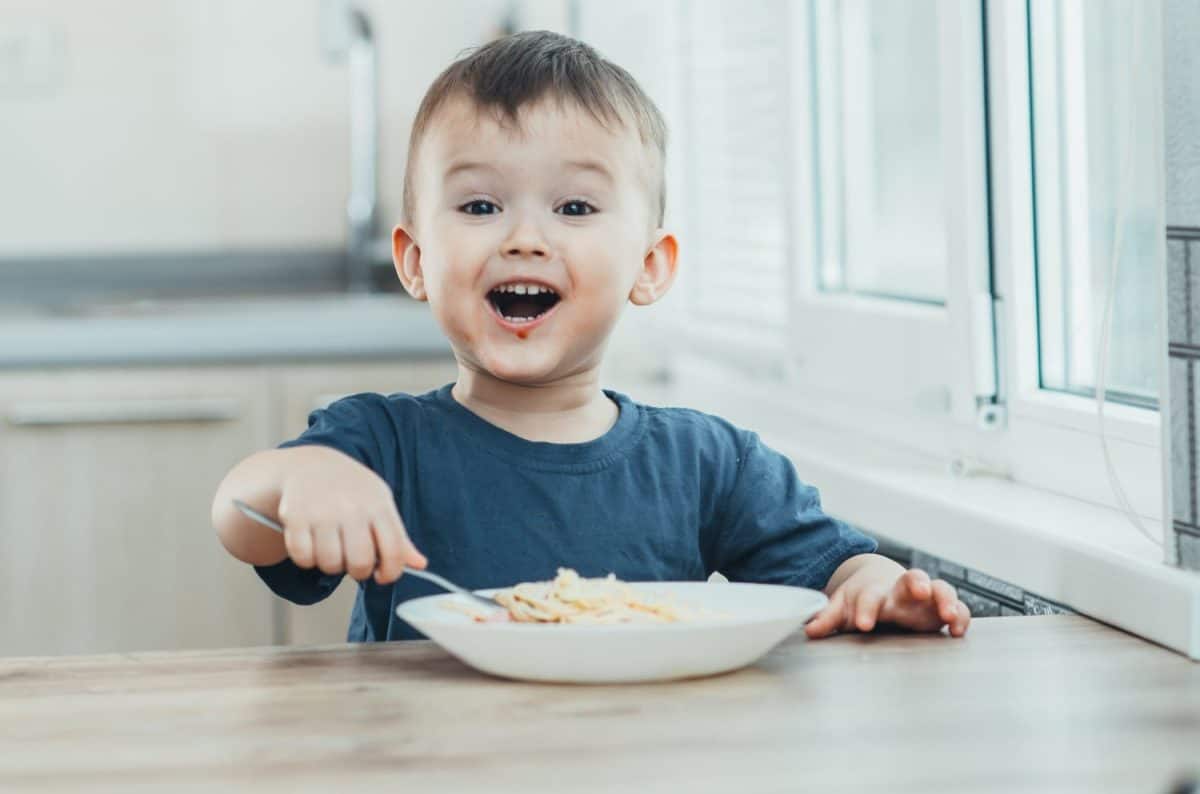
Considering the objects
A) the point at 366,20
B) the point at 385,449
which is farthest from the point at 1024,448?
the point at 366,20

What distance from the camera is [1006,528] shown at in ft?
4.33

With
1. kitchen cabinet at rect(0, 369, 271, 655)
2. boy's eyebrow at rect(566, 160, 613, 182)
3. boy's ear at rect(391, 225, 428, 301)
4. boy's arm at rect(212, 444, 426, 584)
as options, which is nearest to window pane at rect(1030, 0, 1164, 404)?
boy's eyebrow at rect(566, 160, 613, 182)

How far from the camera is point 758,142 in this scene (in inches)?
91.1

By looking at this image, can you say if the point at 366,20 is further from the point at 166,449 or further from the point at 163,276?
the point at 166,449

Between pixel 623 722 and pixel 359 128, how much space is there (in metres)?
2.61

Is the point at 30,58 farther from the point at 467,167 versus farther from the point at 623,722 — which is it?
Answer: the point at 623,722

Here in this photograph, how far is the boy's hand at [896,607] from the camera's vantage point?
3.38ft

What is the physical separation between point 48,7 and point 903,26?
1999 mm

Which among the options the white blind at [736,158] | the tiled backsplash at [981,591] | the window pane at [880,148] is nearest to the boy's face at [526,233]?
the tiled backsplash at [981,591]

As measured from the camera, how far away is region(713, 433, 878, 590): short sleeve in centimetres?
123

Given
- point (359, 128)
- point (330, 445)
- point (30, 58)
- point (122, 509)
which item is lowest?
point (122, 509)

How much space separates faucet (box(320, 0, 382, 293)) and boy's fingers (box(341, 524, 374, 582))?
234cm

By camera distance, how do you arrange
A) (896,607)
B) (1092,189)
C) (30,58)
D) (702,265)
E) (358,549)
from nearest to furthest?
(358,549), (896,607), (1092,189), (702,265), (30,58)

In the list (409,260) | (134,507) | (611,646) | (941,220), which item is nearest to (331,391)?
(134,507)
